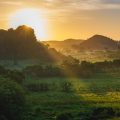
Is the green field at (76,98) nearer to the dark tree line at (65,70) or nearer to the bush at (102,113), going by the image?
the bush at (102,113)

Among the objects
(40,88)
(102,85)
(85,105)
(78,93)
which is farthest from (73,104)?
(102,85)

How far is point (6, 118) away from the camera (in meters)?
59.7

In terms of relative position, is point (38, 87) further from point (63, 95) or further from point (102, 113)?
point (102, 113)

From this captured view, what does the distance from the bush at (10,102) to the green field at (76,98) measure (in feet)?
25.4

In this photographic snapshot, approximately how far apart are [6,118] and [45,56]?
140 metres

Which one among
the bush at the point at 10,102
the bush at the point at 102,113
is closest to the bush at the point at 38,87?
the bush at the point at 102,113

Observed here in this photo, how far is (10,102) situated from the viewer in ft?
198

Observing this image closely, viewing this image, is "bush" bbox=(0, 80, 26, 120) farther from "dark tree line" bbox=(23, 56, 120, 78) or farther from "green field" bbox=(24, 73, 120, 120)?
"dark tree line" bbox=(23, 56, 120, 78)

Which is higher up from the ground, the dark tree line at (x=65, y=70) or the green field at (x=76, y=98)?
the dark tree line at (x=65, y=70)

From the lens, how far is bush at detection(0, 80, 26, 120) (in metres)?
59.8

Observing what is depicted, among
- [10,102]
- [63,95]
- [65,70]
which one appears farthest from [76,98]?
[65,70]

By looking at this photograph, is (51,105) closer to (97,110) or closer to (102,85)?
(97,110)

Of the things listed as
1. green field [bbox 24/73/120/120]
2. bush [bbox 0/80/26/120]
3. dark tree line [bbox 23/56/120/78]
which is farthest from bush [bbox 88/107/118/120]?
dark tree line [bbox 23/56/120/78]

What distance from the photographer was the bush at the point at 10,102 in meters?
59.8
